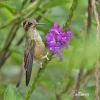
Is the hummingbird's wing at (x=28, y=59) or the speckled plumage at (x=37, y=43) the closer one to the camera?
the hummingbird's wing at (x=28, y=59)

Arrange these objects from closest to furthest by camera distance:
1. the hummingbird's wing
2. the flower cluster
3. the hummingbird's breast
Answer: the flower cluster
the hummingbird's wing
the hummingbird's breast

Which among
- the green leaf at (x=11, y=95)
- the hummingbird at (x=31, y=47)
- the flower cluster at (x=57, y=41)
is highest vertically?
the flower cluster at (x=57, y=41)

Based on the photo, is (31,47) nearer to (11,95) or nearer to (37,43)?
(37,43)

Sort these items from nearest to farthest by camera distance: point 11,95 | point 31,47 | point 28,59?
1. point 11,95
2. point 28,59
3. point 31,47

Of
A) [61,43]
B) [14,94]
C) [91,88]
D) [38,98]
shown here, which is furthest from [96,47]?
[38,98]

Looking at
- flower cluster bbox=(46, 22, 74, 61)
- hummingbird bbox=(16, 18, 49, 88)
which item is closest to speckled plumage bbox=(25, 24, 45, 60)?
hummingbird bbox=(16, 18, 49, 88)

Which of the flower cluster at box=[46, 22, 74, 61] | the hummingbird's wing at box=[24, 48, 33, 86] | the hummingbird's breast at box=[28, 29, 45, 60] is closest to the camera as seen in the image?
the flower cluster at box=[46, 22, 74, 61]

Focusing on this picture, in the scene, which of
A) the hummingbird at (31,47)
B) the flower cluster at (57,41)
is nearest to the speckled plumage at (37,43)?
the hummingbird at (31,47)

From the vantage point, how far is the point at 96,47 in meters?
1.66

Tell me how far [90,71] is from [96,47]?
53.0 inches

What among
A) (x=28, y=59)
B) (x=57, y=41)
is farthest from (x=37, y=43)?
(x=57, y=41)

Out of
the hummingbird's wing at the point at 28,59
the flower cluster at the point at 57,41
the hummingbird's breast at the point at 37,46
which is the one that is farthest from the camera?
the hummingbird's breast at the point at 37,46

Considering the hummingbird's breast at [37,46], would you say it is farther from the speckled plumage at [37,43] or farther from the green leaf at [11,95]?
the green leaf at [11,95]

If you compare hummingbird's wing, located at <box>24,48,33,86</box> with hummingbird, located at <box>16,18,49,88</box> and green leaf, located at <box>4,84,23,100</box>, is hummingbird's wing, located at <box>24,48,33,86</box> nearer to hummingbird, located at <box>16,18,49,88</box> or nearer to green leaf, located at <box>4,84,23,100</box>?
hummingbird, located at <box>16,18,49,88</box>
